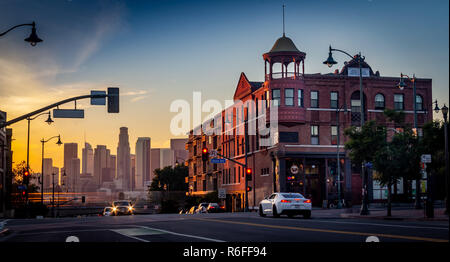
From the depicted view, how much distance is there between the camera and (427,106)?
6600cm

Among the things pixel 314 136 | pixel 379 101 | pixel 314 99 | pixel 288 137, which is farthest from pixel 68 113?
pixel 379 101

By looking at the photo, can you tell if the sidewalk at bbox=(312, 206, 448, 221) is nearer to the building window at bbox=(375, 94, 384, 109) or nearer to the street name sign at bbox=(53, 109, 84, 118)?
the street name sign at bbox=(53, 109, 84, 118)

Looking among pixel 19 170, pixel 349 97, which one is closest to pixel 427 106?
pixel 349 97

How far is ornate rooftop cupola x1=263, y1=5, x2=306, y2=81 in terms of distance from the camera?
62062mm

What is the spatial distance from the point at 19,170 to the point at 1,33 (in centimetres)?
7666

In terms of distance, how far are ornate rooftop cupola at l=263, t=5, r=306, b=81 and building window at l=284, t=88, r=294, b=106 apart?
1.57m

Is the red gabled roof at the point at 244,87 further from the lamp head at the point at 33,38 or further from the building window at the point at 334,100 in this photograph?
the lamp head at the point at 33,38

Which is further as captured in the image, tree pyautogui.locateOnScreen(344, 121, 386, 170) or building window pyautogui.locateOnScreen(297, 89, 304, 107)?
building window pyautogui.locateOnScreen(297, 89, 304, 107)

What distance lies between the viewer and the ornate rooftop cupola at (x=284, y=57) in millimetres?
62062

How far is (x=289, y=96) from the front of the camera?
6256cm

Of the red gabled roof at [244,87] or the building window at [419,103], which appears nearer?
the building window at [419,103]

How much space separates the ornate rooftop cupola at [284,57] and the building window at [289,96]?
1566mm

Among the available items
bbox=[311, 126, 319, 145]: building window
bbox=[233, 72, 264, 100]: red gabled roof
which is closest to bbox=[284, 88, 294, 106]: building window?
bbox=[311, 126, 319, 145]: building window

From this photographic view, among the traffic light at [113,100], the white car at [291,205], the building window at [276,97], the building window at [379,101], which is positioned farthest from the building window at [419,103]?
the traffic light at [113,100]
